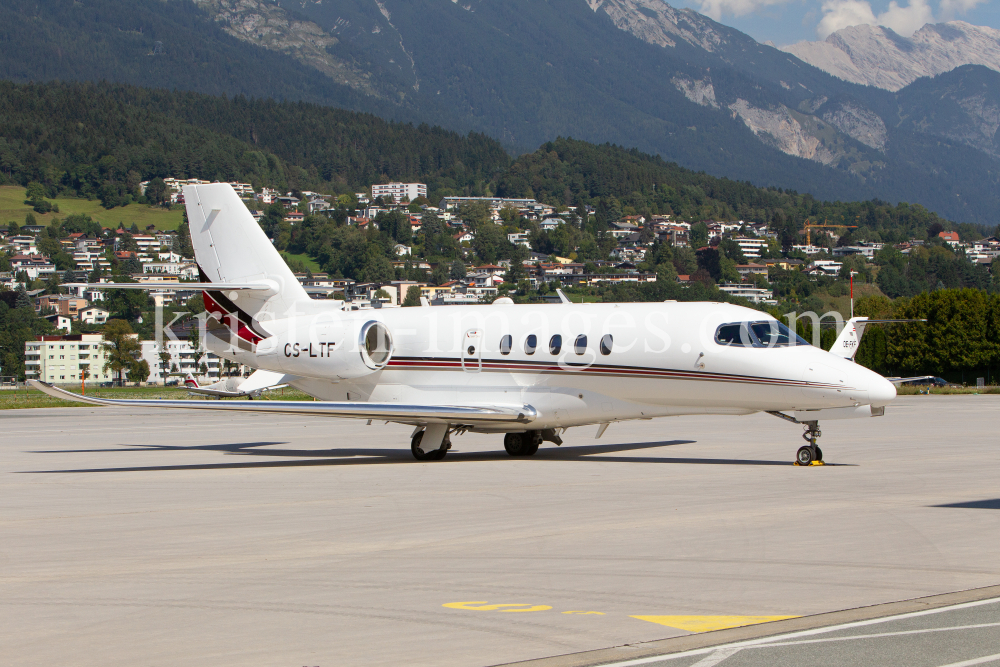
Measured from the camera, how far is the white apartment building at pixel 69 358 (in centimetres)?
16512

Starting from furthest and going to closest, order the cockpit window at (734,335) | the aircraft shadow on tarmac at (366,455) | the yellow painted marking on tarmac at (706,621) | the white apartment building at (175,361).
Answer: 1. the white apartment building at (175,361)
2. the aircraft shadow on tarmac at (366,455)
3. the cockpit window at (734,335)
4. the yellow painted marking on tarmac at (706,621)

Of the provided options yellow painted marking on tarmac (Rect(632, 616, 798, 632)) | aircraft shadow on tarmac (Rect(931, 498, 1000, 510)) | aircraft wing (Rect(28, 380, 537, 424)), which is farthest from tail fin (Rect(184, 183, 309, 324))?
yellow painted marking on tarmac (Rect(632, 616, 798, 632))

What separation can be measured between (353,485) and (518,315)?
20.8ft

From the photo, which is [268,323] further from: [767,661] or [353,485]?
[767,661]

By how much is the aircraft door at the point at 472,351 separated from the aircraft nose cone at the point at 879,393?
7.96 metres

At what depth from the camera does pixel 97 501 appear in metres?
16.4

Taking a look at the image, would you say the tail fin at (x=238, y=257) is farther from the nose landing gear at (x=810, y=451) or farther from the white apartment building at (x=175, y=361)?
the white apartment building at (x=175, y=361)

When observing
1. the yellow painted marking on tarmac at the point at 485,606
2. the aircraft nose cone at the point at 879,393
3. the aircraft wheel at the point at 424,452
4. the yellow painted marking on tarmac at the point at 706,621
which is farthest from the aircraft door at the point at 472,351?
the yellow painted marking on tarmac at the point at 706,621

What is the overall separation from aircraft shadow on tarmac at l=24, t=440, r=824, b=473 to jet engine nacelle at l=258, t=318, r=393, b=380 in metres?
1.94

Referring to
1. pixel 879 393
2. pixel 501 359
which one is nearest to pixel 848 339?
pixel 879 393

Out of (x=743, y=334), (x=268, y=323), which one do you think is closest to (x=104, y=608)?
(x=743, y=334)

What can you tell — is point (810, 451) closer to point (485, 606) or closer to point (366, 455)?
point (366, 455)

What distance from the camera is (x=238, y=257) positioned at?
25.8 meters

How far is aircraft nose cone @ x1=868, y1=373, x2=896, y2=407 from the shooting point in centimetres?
1908
